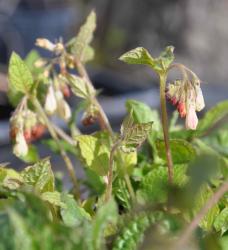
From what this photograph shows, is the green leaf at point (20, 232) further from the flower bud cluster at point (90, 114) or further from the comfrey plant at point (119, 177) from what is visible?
the flower bud cluster at point (90, 114)

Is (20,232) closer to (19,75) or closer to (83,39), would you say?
(19,75)

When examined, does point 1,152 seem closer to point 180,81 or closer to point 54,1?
point 180,81

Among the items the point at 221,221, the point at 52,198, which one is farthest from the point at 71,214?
the point at 221,221

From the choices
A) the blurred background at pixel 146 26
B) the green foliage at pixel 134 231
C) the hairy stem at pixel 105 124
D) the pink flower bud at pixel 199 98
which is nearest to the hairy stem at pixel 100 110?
the hairy stem at pixel 105 124

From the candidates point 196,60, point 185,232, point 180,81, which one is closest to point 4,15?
point 196,60

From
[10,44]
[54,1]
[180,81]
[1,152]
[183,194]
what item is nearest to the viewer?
[183,194]

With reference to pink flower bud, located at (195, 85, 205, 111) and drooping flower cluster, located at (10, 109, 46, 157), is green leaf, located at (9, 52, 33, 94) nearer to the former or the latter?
drooping flower cluster, located at (10, 109, 46, 157)

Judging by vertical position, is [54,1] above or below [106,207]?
below
